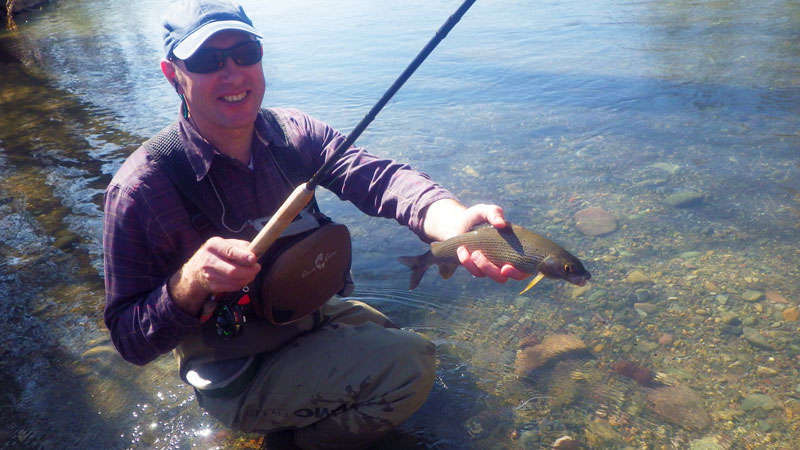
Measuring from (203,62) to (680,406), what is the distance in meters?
3.31

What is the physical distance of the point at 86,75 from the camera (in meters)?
14.6

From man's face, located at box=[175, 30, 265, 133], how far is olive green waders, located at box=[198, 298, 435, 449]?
3.95 feet

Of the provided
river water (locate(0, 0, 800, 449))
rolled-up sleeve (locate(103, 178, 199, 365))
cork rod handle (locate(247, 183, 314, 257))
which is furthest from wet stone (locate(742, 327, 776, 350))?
rolled-up sleeve (locate(103, 178, 199, 365))

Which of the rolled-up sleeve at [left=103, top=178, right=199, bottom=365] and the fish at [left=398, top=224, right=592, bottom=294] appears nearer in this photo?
the rolled-up sleeve at [left=103, top=178, right=199, bottom=365]

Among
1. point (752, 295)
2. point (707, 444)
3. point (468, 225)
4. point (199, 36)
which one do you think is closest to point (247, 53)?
point (199, 36)

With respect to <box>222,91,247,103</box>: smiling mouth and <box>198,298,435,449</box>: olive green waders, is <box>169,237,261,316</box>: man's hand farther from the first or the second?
<box>222,91,247,103</box>: smiling mouth

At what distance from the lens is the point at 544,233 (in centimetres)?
593

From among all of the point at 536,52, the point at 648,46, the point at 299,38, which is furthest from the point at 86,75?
the point at 648,46

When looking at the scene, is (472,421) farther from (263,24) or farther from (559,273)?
(263,24)

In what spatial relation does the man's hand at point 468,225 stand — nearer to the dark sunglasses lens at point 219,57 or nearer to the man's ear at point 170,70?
the dark sunglasses lens at point 219,57

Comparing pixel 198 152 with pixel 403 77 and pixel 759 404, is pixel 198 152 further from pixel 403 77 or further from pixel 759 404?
pixel 759 404

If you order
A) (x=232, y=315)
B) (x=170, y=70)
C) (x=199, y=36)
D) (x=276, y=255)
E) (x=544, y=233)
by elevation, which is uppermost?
(x=199, y=36)

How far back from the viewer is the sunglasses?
9.50 ft

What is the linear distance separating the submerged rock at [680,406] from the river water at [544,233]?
0.01 meters
